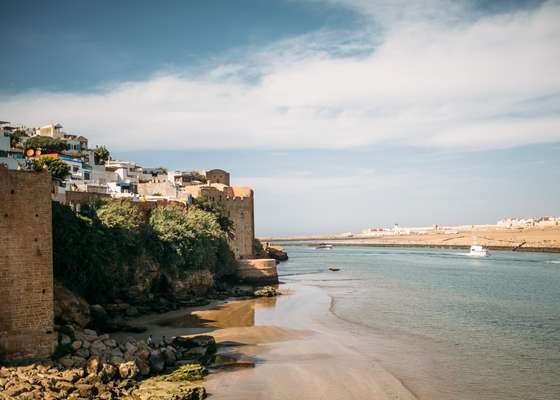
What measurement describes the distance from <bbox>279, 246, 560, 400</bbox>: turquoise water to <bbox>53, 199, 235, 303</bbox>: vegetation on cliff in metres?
7.95

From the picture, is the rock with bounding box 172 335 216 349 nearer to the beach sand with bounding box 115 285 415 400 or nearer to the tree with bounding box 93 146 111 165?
the beach sand with bounding box 115 285 415 400

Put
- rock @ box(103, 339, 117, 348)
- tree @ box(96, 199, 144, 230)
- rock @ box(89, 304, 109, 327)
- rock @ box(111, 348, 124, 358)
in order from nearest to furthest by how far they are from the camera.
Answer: rock @ box(111, 348, 124, 358)
rock @ box(103, 339, 117, 348)
rock @ box(89, 304, 109, 327)
tree @ box(96, 199, 144, 230)

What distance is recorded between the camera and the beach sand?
1338cm

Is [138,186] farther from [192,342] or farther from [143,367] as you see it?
[143,367]

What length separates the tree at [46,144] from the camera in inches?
1618

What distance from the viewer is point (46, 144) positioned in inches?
1665

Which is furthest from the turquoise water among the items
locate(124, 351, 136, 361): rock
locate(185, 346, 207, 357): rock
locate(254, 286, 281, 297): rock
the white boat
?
the white boat

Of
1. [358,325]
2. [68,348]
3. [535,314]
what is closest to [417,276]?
[535,314]

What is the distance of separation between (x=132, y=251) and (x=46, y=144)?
23.7 metres

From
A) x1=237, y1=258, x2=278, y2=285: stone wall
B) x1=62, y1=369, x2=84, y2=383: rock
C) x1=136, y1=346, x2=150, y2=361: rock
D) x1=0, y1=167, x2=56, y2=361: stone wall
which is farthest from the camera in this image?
x1=237, y1=258, x2=278, y2=285: stone wall

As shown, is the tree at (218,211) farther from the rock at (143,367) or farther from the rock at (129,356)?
the rock at (143,367)

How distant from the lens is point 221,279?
34656 millimetres

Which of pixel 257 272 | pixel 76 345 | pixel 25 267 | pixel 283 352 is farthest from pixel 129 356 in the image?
pixel 257 272

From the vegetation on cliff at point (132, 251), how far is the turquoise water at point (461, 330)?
7.95 metres
